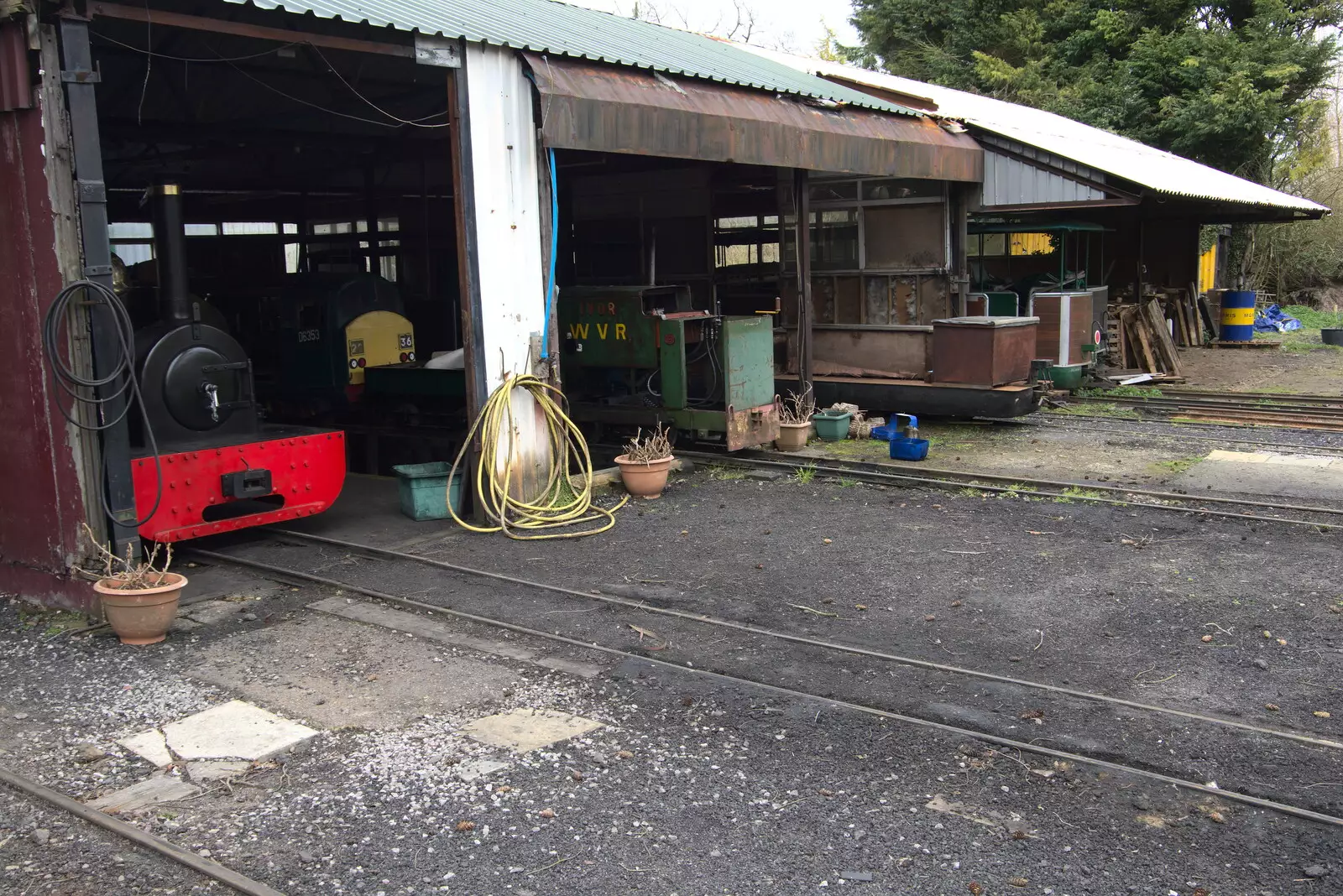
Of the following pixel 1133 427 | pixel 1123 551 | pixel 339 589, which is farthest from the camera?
pixel 1133 427

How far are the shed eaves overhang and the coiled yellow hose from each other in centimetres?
204

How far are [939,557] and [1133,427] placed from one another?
6563 mm

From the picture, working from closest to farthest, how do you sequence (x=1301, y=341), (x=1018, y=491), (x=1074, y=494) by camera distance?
(x=1074, y=494) < (x=1018, y=491) < (x=1301, y=341)

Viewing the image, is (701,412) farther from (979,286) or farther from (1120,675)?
(979,286)

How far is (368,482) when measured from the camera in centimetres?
1097

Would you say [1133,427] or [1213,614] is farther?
[1133,427]

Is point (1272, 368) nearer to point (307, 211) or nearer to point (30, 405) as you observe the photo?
point (307, 211)

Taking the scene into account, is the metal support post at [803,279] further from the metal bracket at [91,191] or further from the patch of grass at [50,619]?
the patch of grass at [50,619]

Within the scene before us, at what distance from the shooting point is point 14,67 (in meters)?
6.10

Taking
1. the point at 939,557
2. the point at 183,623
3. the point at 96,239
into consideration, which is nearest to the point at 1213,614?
the point at 939,557

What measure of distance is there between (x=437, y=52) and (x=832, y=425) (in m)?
6.12

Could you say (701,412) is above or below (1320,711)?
above

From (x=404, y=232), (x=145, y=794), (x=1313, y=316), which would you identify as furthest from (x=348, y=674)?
(x=1313, y=316)

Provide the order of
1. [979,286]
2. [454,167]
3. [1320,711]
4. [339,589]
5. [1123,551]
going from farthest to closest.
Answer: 1. [979,286]
2. [454,167]
3. [1123,551]
4. [339,589]
5. [1320,711]
